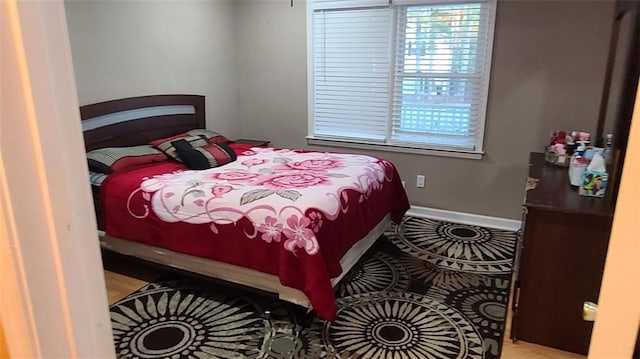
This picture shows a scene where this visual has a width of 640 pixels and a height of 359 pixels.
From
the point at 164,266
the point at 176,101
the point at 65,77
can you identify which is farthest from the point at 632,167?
the point at 176,101

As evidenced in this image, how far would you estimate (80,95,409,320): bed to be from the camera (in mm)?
2467

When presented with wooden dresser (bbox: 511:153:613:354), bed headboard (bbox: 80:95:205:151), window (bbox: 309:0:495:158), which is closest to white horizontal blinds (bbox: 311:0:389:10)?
window (bbox: 309:0:495:158)

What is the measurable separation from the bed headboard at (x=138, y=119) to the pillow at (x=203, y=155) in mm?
413

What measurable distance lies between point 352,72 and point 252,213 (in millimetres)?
2335

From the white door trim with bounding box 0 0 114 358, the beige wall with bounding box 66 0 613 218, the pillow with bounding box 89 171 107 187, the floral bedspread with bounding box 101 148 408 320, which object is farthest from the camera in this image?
the beige wall with bounding box 66 0 613 218

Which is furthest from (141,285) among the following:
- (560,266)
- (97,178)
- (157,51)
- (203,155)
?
(560,266)

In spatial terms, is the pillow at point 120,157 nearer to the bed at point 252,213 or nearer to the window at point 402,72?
the bed at point 252,213

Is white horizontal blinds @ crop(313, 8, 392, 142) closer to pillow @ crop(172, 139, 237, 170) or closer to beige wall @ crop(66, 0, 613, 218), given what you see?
beige wall @ crop(66, 0, 613, 218)

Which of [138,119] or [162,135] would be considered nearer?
[138,119]

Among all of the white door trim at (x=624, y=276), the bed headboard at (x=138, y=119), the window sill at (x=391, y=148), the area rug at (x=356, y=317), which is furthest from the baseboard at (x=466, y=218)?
the white door trim at (x=624, y=276)

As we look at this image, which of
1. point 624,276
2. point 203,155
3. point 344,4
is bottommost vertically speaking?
point 203,155

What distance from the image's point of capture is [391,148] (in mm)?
4406

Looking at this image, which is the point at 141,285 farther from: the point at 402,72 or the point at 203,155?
the point at 402,72

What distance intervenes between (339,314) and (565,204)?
Result: 1.38 meters
